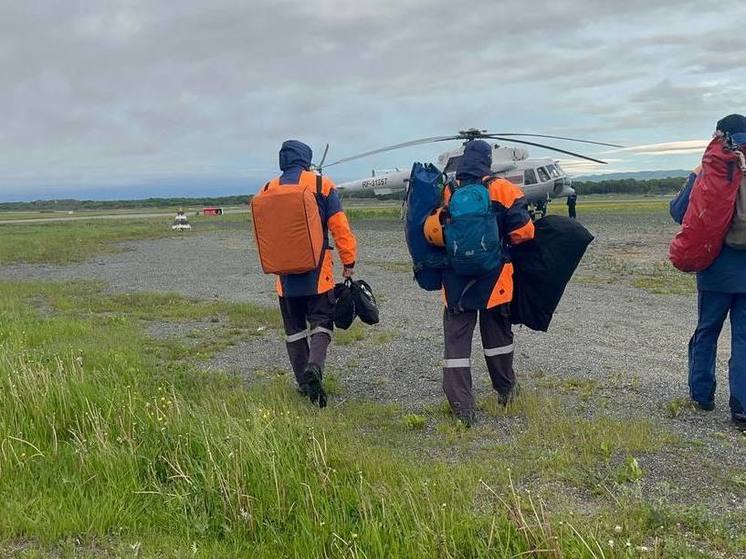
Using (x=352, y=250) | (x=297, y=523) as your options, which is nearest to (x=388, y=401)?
(x=352, y=250)

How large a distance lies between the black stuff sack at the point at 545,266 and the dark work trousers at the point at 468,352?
0.65ft

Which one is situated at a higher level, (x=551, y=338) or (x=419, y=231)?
(x=419, y=231)

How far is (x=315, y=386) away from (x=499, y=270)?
6.44ft

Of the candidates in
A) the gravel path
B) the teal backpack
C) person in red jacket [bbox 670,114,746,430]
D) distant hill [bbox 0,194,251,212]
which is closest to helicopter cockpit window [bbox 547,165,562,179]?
the gravel path

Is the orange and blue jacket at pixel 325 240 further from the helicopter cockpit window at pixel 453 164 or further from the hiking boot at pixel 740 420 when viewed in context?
the hiking boot at pixel 740 420

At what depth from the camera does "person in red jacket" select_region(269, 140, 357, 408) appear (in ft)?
20.4

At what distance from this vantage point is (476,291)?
216 inches

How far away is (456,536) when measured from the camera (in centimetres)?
341

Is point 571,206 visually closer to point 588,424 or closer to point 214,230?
point 214,230

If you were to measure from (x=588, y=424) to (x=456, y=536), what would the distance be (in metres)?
2.15

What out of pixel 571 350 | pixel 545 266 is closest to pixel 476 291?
pixel 545 266

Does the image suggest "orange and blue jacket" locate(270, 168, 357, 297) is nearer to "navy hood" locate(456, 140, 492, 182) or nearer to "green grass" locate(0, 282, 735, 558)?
"green grass" locate(0, 282, 735, 558)

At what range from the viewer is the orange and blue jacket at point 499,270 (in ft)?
17.7

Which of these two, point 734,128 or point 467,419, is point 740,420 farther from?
point 734,128
